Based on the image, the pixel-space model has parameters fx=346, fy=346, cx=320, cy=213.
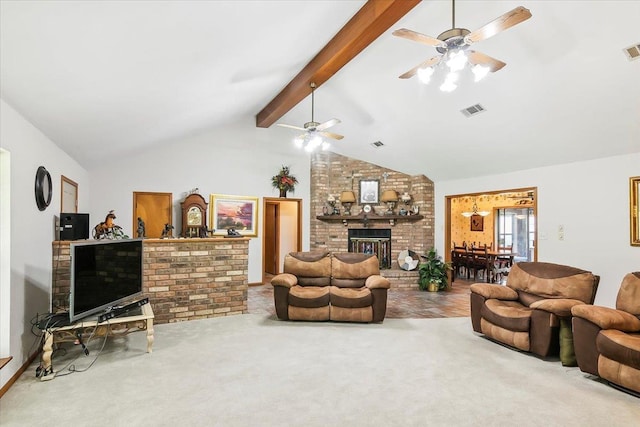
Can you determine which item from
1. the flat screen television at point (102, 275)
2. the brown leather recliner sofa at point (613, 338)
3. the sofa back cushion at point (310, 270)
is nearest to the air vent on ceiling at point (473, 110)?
the brown leather recliner sofa at point (613, 338)

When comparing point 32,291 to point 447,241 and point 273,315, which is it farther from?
point 447,241

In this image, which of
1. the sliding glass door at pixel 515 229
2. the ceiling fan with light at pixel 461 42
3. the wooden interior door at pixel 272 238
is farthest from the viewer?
the sliding glass door at pixel 515 229

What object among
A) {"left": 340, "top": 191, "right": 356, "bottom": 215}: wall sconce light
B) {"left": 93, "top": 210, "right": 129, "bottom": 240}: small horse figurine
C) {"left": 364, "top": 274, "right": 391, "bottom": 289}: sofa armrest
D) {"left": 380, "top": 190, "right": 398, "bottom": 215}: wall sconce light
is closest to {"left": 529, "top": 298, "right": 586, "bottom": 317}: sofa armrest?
{"left": 364, "top": 274, "right": 391, "bottom": 289}: sofa armrest

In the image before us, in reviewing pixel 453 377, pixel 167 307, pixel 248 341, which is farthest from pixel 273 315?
pixel 453 377

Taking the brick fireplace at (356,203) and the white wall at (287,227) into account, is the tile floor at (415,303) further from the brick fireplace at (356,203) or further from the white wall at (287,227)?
the white wall at (287,227)

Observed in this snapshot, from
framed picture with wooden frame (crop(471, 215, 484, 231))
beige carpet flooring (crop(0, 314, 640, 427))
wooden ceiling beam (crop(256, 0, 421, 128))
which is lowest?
beige carpet flooring (crop(0, 314, 640, 427))

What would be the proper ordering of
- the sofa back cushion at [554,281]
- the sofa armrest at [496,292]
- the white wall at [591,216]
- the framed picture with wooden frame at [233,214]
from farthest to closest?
the framed picture with wooden frame at [233,214]
the white wall at [591,216]
the sofa armrest at [496,292]
the sofa back cushion at [554,281]

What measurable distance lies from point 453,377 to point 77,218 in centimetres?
429

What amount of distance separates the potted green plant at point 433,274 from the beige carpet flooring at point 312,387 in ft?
9.67

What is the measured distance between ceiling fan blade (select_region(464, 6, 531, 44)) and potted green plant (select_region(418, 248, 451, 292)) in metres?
5.18

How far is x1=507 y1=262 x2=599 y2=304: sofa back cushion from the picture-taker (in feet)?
11.3

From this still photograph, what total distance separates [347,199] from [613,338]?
209 inches

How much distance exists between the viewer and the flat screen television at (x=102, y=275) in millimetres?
2986

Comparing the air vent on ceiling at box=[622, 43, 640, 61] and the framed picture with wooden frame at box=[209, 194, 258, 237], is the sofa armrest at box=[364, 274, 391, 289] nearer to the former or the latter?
the air vent on ceiling at box=[622, 43, 640, 61]
